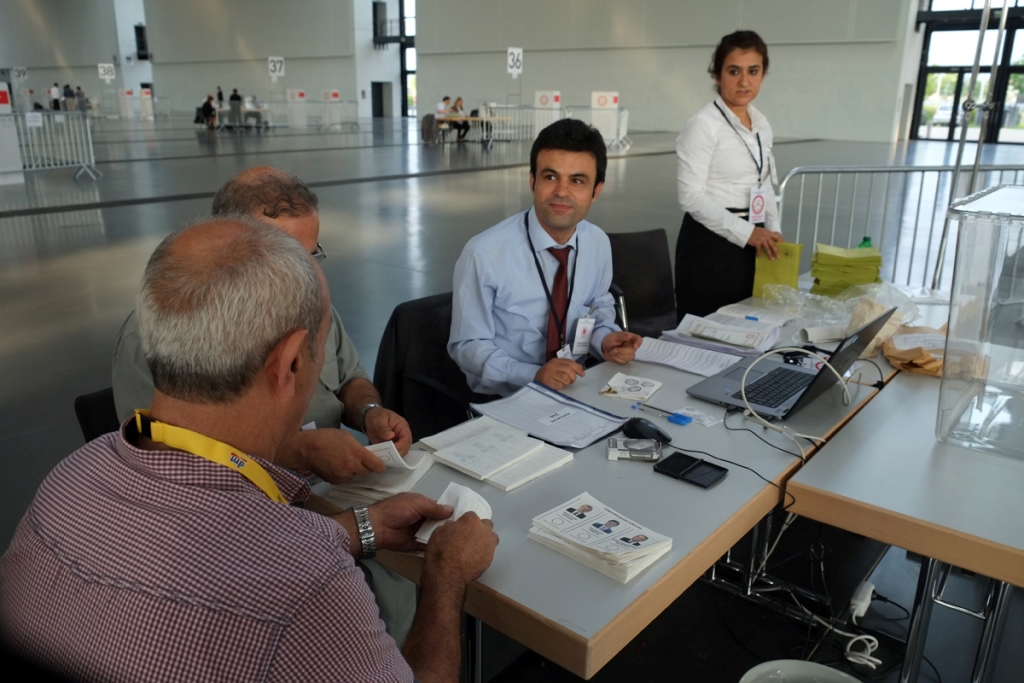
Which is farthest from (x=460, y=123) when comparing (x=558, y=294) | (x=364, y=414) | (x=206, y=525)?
(x=206, y=525)

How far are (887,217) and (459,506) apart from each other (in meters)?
9.02

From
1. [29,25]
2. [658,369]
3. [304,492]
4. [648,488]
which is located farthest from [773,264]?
[29,25]

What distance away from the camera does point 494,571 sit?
4.15ft

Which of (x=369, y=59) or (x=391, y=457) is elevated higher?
(x=369, y=59)

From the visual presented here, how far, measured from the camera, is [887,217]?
9000mm

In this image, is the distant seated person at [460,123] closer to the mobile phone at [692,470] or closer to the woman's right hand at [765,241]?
→ the woman's right hand at [765,241]

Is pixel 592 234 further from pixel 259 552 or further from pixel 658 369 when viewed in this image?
pixel 259 552

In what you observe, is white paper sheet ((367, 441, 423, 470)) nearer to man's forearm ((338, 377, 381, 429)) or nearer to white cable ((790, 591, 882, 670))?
man's forearm ((338, 377, 381, 429))

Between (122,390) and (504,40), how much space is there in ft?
84.7

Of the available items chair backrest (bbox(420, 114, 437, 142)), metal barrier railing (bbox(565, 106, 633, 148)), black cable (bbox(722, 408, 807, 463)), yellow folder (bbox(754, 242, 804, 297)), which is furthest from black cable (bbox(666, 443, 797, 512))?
chair backrest (bbox(420, 114, 437, 142))

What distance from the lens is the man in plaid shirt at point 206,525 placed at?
2.64 ft

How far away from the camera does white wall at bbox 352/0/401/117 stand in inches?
1086

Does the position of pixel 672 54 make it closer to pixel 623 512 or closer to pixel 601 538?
pixel 623 512

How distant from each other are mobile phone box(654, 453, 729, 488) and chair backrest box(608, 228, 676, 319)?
2000 millimetres
